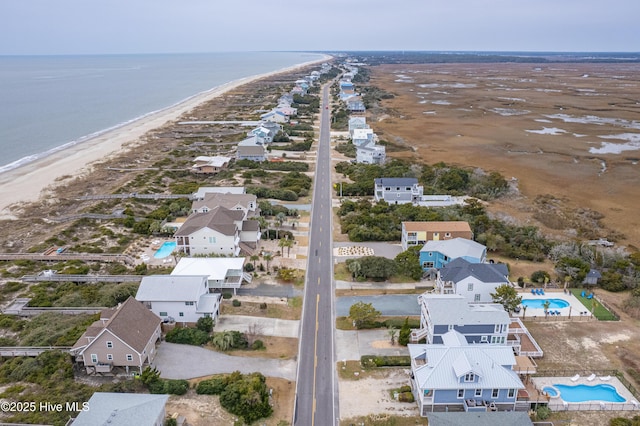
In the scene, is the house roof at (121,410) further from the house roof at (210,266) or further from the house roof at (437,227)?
the house roof at (437,227)

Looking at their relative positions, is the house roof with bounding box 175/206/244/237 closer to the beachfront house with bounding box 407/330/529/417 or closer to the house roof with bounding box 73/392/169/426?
the house roof with bounding box 73/392/169/426

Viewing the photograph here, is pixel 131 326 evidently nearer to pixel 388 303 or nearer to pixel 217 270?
pixel 217 270

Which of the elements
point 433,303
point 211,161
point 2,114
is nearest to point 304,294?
point 433,303

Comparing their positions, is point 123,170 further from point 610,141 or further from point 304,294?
point 610,141

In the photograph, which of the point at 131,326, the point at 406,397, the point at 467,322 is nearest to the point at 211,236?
the point at 131,326

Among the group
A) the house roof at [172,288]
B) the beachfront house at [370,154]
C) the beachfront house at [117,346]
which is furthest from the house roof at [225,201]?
the beachfront house at [370,154]
